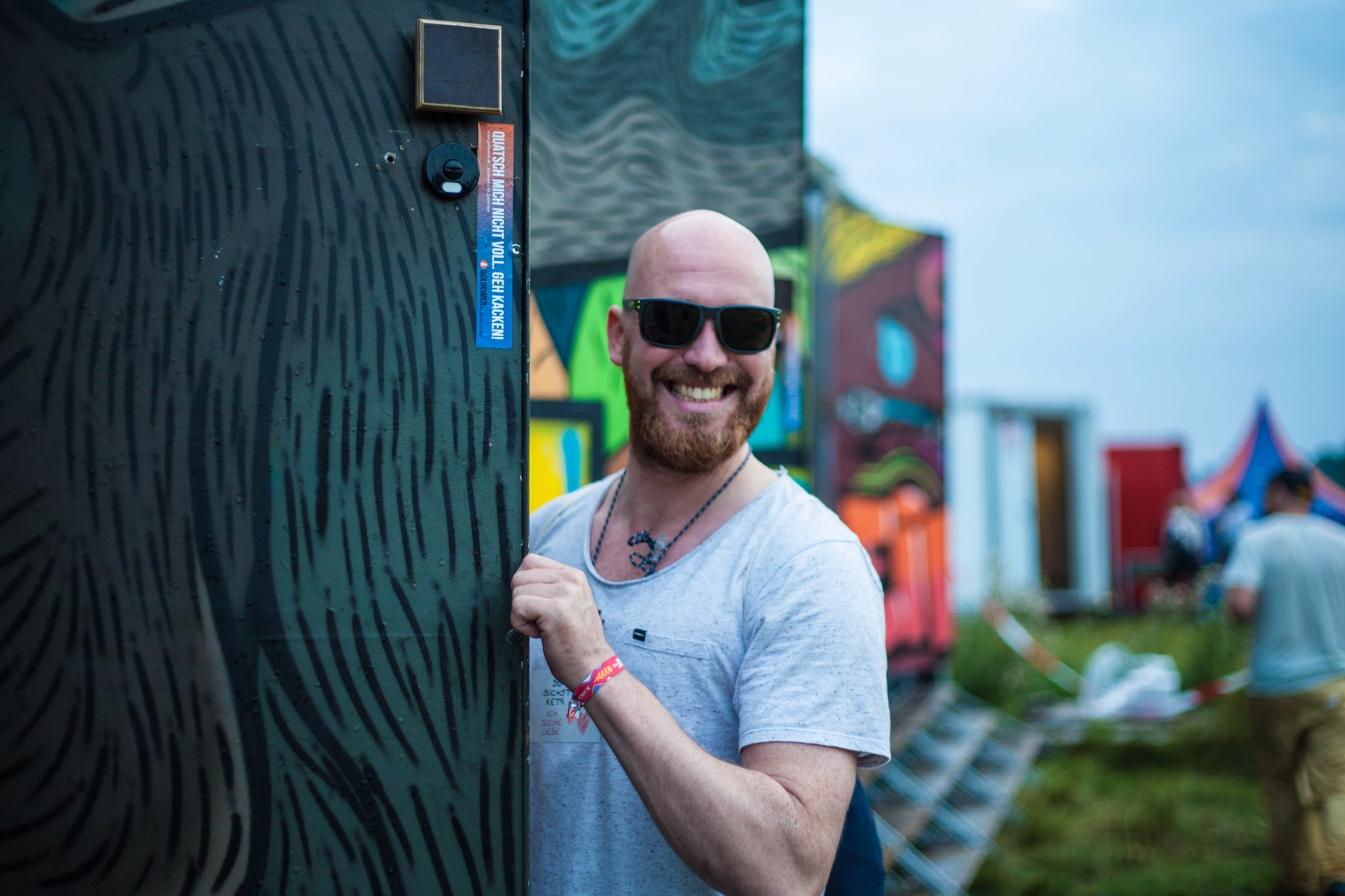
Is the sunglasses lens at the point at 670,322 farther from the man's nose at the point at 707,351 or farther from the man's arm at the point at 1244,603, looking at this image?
the man's arm at the point at 1244,603

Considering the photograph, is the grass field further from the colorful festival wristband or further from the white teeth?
the colorful festival wristband

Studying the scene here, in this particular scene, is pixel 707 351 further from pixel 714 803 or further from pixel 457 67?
pixel 714 803

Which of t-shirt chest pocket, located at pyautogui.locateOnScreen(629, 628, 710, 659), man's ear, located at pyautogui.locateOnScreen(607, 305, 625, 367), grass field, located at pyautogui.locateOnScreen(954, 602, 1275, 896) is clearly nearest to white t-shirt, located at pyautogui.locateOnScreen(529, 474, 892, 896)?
t-shirt chest pocket, located at pyautogui.locateOnScreen(629, 628, 710, 659)

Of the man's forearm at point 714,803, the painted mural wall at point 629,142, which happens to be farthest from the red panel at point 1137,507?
the man's forearm at point 714,803

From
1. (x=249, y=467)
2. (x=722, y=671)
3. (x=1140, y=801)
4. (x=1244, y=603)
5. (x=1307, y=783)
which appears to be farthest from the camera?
(x=1140, y=801)

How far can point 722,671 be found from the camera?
1.76 metres

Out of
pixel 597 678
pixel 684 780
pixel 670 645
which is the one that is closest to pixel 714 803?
pixel 684 780

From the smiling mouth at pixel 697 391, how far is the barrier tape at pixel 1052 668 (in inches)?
317

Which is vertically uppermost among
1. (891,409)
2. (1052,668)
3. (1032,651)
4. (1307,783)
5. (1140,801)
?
(891,409)

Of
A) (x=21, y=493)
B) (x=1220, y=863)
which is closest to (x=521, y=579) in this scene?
(x=21, y=493)

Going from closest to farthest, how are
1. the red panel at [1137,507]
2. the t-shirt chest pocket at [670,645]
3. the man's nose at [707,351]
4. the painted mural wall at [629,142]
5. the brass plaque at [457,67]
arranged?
the brass plaque at [457,67] → the t-shirt chest pocket at [670,645] → the man's nose at [707,351] → the painted mural wall at [629,142] → the red panel at [1137,507]

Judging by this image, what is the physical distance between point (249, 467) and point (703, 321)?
0.82 meters

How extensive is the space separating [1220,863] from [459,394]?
6.17 m

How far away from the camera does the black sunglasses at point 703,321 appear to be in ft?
6.27
